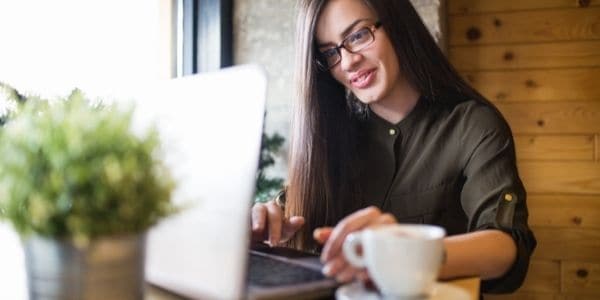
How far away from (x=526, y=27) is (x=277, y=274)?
1970 millimetres

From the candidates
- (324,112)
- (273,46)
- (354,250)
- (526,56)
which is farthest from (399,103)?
(526,56)

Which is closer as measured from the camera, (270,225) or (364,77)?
(270,225)

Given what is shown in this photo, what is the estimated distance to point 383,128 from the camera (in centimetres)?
138

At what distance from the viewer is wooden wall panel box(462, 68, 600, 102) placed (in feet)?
7.52

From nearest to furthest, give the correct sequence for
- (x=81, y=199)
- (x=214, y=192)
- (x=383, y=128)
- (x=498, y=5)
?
(x=81, y=199) → (x=214, y=192) → (x=383, y=128) → (x=498, y=5)

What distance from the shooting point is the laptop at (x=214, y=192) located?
0.59 m

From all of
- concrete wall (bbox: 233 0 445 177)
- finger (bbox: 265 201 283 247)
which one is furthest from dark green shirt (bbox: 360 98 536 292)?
concrete wall (bbox: 233 0 445 177)

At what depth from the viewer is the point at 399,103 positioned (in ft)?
4.58

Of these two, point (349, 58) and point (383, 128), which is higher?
point (349, 58)

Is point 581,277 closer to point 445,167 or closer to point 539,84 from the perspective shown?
point 539,84

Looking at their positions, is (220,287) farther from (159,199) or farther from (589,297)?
(589,297)

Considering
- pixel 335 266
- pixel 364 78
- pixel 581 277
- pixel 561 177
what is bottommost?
pixel 581 277

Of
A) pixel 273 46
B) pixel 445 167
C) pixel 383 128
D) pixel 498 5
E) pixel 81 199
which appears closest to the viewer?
pixel 81 199

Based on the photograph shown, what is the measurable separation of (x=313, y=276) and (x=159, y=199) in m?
0.23
